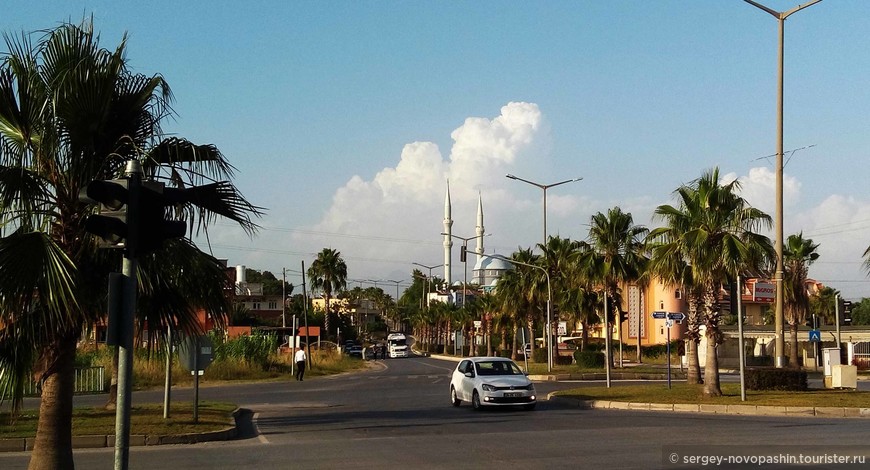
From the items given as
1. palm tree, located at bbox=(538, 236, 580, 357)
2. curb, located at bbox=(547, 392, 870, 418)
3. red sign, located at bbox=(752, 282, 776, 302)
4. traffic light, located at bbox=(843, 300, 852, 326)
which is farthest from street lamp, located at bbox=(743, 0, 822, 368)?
palm tree, located at bbox=(538, 236, 580, 357)

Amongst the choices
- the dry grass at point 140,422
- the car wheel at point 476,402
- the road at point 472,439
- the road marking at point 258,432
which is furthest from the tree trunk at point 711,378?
the dry grass at point 140,422

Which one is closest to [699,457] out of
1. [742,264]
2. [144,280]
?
[144,280]

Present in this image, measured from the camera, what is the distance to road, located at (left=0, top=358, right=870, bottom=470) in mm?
14180

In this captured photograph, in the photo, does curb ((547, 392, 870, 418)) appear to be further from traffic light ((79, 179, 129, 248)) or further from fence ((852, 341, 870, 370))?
fence ((852, 341, 870, 370))

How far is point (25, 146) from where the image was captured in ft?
42.5

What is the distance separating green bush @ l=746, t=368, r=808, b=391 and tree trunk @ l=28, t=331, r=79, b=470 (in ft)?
72.2

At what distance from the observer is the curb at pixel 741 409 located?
22.7 metres

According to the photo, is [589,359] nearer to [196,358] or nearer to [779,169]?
[779,169]

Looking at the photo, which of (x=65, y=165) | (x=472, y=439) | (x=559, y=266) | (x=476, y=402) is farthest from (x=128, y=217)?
(x=559, y=266)

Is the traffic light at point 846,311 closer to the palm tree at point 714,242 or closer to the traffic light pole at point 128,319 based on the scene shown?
the palm tree at point 714,242

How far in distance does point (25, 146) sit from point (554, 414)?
1511 cm

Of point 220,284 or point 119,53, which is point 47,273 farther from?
point 119,53

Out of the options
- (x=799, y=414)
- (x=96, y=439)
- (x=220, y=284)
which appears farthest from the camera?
(x=799, y=414)

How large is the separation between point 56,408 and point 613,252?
4313 cm
